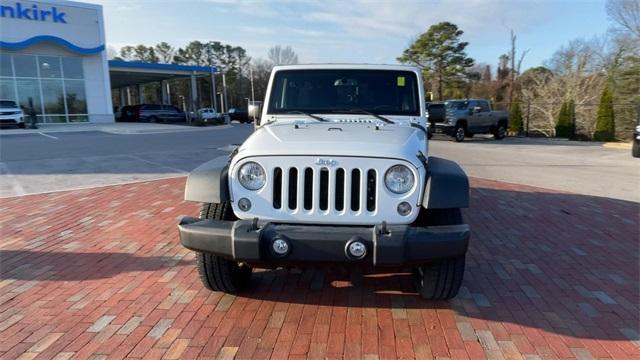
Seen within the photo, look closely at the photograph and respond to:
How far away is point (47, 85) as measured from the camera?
29.4 meters

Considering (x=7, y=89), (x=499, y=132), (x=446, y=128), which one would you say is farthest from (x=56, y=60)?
(x=499, y=132)

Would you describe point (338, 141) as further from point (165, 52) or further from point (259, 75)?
point (165, 52)

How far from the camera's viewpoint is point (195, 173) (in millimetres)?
3234

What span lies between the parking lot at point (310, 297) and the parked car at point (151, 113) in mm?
30898

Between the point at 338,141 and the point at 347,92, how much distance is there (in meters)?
1.36

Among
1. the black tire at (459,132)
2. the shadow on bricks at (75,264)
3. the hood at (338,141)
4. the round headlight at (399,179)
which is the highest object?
the hood at (338,141)

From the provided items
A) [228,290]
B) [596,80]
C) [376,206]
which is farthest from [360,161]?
[596,80]

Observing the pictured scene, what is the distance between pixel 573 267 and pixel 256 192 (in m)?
3.14

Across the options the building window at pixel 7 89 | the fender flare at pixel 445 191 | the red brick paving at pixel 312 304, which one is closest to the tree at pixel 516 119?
the red brick paving at pixel 312 304

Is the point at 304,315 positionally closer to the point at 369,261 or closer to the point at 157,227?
the point at 369,261

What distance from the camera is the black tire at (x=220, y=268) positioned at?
326 cm

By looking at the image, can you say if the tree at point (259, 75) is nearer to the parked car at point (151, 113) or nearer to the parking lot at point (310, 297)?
the parked car at point (151, 113)

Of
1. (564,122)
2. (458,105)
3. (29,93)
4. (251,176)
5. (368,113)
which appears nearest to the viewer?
(251,176)

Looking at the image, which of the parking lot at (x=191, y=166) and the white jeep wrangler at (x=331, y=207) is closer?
the white jeep wrangler at (x=331, y=207)
